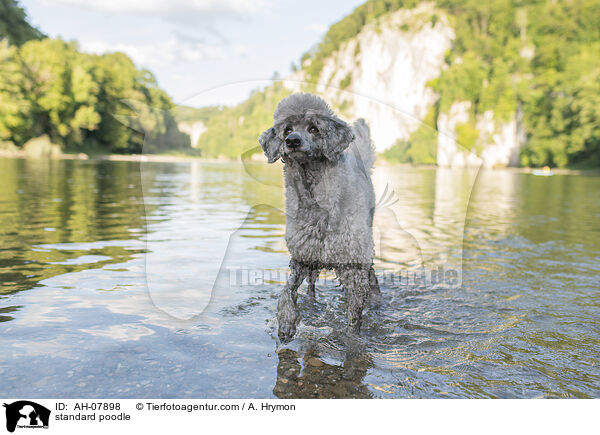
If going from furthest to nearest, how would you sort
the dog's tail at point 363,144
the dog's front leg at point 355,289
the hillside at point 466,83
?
1. the hillside at point 466,83
2. the dog's tail at point 363,144
3. the dog's front leg at point 355,289

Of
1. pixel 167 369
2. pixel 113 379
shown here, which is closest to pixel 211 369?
pixel 167 369

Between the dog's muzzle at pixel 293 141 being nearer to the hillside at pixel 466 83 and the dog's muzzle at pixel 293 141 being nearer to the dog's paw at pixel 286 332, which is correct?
the hillside at pixel 466 83

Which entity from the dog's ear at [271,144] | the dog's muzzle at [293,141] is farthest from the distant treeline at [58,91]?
the dog's muzzle at [293,141]

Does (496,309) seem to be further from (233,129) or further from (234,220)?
(234,220)

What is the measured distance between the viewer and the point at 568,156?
73.4 meters

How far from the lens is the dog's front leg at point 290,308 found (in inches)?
187

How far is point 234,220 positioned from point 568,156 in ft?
245

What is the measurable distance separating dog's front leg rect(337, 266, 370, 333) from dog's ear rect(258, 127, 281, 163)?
4.41 ft

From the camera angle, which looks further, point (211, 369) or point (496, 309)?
point (496, 309)

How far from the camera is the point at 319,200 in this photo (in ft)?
15.3
